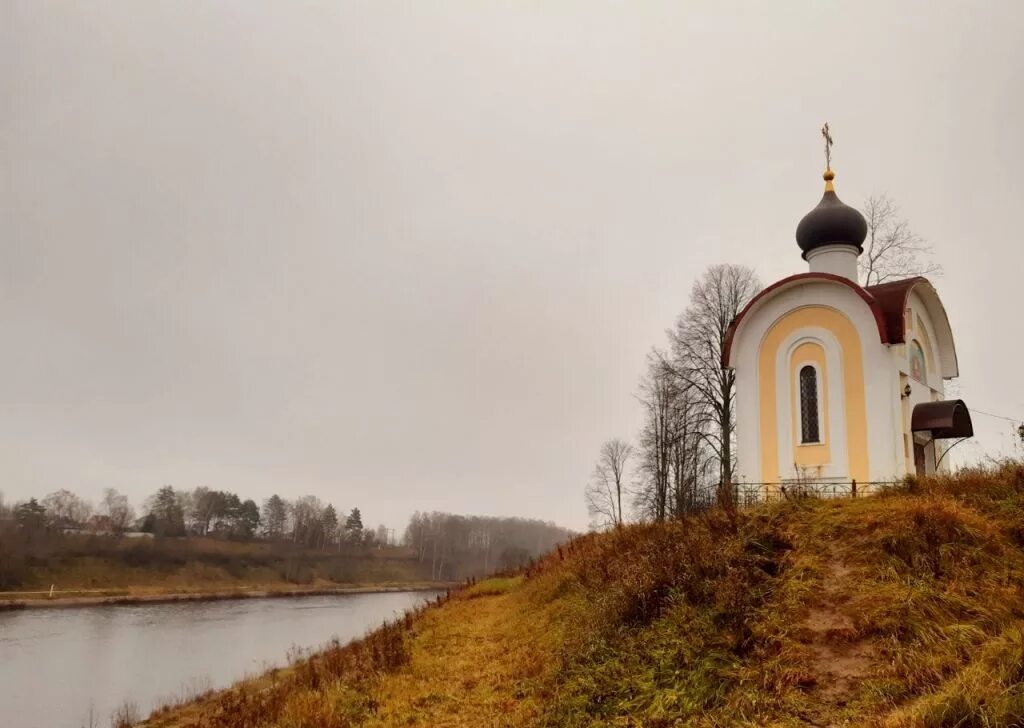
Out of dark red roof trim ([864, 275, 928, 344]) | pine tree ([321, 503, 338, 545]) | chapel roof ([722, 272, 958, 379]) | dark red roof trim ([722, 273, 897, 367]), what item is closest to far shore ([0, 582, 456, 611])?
pine tree ([321, 503, 338, 545])

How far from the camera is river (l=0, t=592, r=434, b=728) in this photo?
1688cm

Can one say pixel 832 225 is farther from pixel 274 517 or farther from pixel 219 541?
pixel 274 517

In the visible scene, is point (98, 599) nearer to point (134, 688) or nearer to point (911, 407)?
point (134, 688)

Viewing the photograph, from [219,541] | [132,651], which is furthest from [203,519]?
[132,651]

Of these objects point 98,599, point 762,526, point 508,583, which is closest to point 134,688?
point 508,583

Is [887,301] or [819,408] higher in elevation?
[887,301]

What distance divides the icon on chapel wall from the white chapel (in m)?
0.04

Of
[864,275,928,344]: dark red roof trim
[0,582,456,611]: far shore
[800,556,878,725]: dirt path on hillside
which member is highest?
[864,275,928,344]: dark red roof trim

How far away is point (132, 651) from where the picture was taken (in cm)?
2442

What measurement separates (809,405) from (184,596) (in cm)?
5188

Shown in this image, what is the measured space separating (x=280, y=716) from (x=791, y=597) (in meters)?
5.62

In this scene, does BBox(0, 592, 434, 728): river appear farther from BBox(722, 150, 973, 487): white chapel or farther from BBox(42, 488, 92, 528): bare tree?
BBox(42, 488, 92, 528): bare tree

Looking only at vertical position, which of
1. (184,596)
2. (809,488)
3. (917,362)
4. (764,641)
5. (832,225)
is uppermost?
(832,225)

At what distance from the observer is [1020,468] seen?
9.12 m
